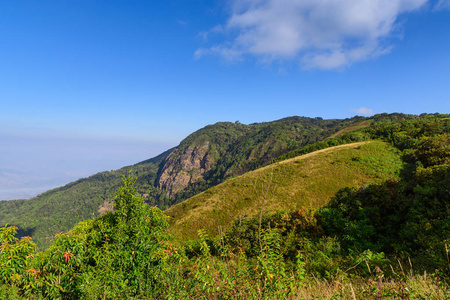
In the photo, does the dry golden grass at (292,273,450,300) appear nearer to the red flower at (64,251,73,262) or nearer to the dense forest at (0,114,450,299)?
the dense forest at (0,114,450,299)

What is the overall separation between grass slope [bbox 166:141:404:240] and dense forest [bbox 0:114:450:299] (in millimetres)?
13900

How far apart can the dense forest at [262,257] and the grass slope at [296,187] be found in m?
13.9

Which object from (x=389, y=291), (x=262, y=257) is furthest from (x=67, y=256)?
(x=389, y=291)

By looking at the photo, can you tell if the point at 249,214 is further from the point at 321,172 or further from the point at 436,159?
the point at 436,159

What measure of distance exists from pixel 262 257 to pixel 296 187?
33986 mm

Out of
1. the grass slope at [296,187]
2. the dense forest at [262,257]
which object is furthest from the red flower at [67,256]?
the grass slope at [296,187]

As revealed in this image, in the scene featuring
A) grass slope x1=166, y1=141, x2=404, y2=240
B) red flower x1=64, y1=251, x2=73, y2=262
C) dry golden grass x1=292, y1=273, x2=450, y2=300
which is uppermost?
red flower x1=64, y1=251, x2=73, y2=262

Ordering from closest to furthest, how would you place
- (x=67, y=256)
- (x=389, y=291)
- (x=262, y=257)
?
1. (x=389, y=291)
2. (x=262, y=257)
3. (x=67, y=256)

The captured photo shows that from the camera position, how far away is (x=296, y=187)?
116ft

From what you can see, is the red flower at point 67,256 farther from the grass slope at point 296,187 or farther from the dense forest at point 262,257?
the grass slope at point 296,187

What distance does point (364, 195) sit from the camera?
18828 millimetres

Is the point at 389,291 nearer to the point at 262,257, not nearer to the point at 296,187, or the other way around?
the point at 262,257

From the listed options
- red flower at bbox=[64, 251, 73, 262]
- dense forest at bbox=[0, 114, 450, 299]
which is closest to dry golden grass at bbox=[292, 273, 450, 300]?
dense forest at bbox=[0, 114, 450, 299]

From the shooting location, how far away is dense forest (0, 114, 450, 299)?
13.0 feet
